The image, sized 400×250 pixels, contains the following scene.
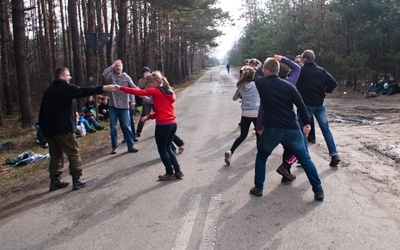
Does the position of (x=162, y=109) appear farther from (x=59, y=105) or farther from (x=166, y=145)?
(x=59, y=105)

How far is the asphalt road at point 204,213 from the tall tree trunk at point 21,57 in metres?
7.96

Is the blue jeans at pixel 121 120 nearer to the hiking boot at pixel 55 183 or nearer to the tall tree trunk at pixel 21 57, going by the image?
the hiking boot at pixel 55 183

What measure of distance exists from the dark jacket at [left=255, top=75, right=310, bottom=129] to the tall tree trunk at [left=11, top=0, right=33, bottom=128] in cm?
1127

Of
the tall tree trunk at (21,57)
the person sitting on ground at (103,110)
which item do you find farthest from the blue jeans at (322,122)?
the tall tree trunk at (21,57)

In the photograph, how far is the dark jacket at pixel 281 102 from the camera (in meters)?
5.02

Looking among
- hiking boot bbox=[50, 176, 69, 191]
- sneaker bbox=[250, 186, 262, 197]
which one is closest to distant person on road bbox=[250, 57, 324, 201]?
sneaker bbox=[250, 186, 262, 197]

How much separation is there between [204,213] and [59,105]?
9.71ft

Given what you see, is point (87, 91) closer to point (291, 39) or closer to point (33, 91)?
point (33, 91)

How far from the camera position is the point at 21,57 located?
44.2 feet

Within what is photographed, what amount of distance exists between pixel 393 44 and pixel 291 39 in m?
10.7

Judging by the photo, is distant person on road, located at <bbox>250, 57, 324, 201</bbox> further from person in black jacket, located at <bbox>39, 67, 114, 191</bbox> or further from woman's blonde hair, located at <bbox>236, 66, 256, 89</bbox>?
person in black jacket, located at <bbox>39, 67, 114, 191</bbox>

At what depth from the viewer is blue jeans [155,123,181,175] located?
6.21 m

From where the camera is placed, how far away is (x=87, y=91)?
5844mm

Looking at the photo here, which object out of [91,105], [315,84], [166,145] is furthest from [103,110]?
[315,84]
